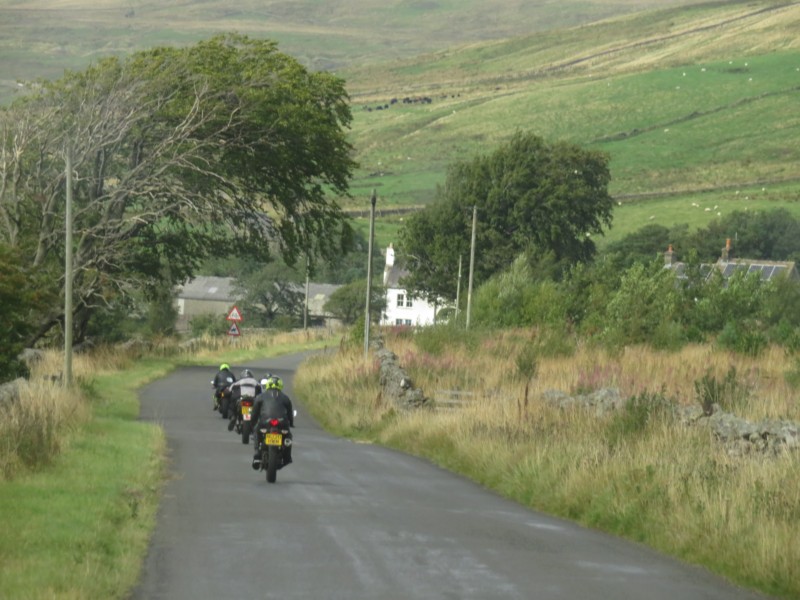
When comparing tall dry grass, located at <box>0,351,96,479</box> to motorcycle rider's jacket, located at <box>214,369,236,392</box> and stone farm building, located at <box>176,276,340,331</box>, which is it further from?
stone farm building, located at <box>176,276,340,331</box>

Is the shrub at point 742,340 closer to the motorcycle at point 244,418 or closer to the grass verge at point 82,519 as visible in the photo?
the motorcycle at point 244,418

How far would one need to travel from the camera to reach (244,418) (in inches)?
1129

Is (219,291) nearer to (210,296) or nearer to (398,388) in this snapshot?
(210,296)

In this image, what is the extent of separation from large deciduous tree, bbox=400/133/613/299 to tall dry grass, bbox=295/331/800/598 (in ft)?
160

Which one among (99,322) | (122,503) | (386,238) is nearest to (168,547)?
(122,503)

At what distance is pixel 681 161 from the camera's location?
589 feet

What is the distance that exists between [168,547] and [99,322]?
51.9 meters

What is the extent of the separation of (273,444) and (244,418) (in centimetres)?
836

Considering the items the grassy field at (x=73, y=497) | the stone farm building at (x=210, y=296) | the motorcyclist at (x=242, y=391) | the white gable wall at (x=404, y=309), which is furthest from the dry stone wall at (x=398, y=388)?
the stone farm building at (x=210, y=296)

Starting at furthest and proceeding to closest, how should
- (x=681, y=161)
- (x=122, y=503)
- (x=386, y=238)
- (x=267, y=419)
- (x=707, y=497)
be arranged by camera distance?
(x=681, y=161)
(x=386, y=238)
(x=267, y=419)
(x=122, y=503)
(x=707, y=497)

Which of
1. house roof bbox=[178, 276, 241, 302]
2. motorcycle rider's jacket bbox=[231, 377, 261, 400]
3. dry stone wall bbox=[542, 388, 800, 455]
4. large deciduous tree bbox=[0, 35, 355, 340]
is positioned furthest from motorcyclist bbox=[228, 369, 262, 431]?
house roof bbox=[178, 276, 241, 302]

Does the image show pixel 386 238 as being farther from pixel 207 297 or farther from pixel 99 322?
pixel 99 322

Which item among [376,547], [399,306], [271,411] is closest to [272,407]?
[271,411]

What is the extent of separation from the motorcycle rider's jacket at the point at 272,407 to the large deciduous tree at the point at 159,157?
29.8 metres
